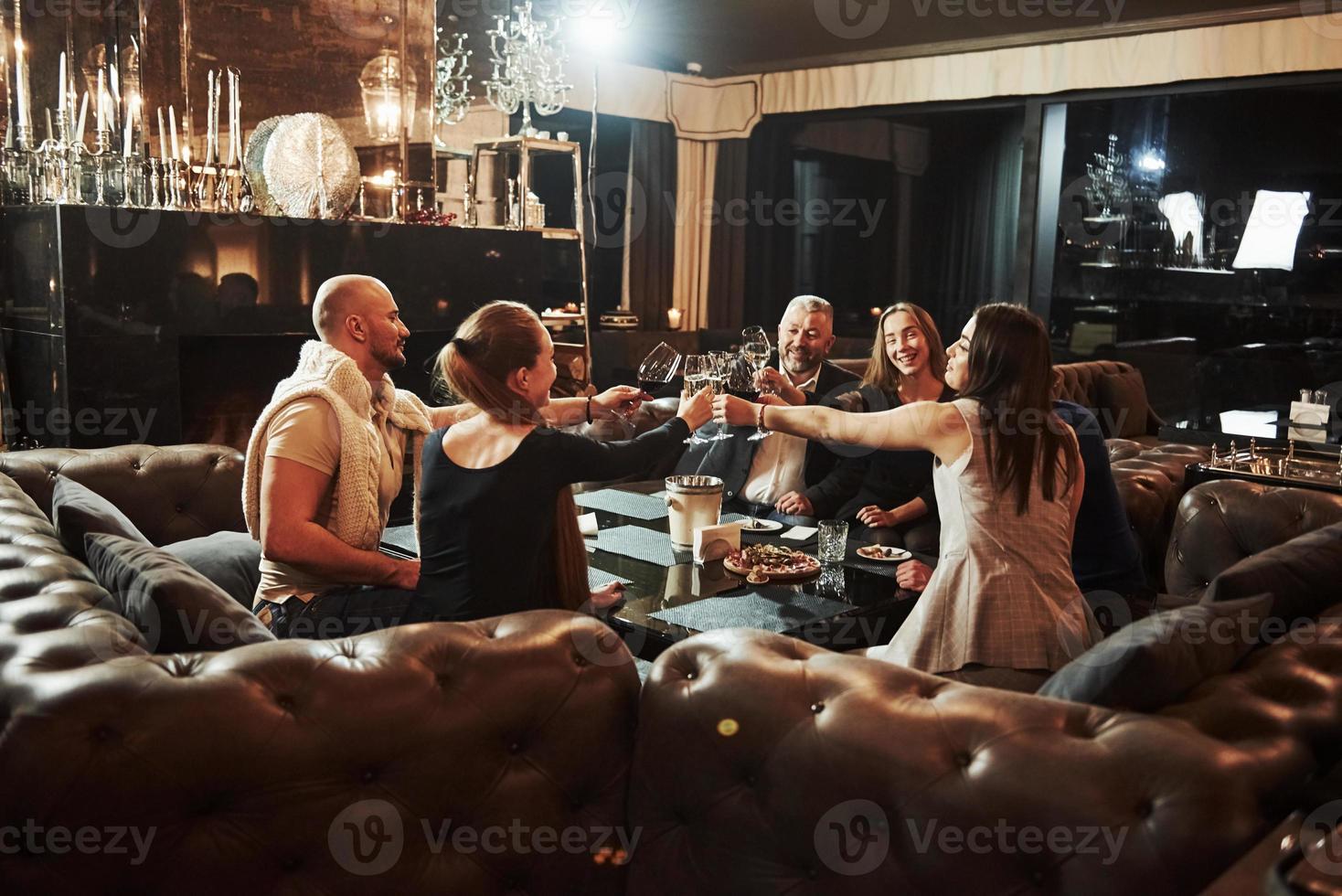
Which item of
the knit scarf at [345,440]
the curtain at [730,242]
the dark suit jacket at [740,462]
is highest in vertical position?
the curtain at [730,242]

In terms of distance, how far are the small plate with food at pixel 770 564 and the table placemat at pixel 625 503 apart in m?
0.59

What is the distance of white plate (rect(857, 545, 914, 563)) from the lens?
2.77 meters

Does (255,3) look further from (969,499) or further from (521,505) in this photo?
(969,499)

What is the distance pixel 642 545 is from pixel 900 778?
1.54 m

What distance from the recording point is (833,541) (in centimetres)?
273

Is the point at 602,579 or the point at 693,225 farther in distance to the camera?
the point at 693,225

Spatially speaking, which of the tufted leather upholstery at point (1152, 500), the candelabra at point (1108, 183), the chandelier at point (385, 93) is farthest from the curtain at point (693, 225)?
the tufted leather upholstery at point (1152, 500)

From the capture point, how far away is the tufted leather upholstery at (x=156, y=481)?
10.6 ft

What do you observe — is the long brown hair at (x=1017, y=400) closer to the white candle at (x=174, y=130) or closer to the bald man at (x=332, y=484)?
the bald man at (x=332, y=484)

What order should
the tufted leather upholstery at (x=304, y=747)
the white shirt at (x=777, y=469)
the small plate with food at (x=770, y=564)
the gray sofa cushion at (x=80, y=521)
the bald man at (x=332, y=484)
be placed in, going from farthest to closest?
1. the white shirt at (x=777, y=469)
2. the small plate with food at (x=770, y=564)
3. the bald man at (x=332, y=484)
4. the gray sofa cushion at (x=80, y=521)
5. the tufted leather upholstery at (x=304, y=747)

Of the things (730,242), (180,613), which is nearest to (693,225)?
(730,242)

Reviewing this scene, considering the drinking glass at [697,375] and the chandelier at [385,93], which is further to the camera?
the chandelier at [385,93]

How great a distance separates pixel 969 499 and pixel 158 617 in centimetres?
154

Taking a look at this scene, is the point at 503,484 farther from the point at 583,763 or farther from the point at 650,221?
the point at 650,221
